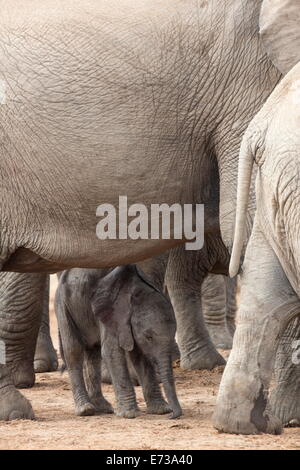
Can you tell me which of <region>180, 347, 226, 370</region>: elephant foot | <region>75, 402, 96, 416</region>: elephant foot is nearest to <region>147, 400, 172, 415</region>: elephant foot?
<region>75, 402, 96, 416</region>: elephant foot

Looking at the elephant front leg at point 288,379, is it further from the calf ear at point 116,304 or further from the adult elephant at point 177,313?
the adult elephant at point 177,313

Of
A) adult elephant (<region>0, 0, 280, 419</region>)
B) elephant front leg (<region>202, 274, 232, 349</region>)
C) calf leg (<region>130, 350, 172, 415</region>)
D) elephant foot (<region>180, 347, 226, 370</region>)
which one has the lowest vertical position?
calf leg (<region>130, 350, 172, 415</region>)

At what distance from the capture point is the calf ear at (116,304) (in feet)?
23.8

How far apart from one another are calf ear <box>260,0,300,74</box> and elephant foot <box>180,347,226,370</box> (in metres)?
3.39

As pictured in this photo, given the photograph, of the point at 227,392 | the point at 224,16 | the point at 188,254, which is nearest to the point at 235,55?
the point at 224,16

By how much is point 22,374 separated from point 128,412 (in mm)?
1744

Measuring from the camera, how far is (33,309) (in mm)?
8680

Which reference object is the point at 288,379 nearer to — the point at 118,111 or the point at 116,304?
the point at 116,304

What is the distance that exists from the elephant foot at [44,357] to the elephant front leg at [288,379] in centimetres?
320

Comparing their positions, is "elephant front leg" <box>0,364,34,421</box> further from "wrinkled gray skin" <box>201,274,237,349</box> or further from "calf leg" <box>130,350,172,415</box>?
"wrinkled gray skin" <box>201,274,237,349</box>

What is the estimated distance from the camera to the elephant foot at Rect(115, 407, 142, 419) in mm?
7273

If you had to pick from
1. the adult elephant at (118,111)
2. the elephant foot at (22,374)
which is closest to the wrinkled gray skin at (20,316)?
the elephant foot at (22,374)
